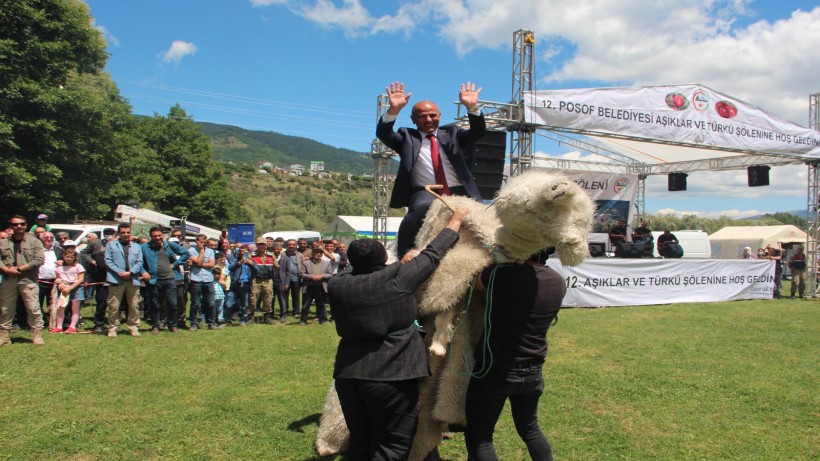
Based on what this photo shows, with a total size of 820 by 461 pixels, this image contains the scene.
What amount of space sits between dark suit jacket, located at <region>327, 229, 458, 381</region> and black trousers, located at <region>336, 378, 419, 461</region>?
72 millimetres

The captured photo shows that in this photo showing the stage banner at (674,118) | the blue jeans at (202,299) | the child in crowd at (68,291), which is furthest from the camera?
the stage banner at (674,118)

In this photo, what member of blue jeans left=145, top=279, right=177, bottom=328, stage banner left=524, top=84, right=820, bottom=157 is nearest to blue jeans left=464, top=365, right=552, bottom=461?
blue jeans left=145, top=279, right=177, bottom=328

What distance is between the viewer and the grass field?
4.65m

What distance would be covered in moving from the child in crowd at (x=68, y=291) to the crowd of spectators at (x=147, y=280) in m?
0.02

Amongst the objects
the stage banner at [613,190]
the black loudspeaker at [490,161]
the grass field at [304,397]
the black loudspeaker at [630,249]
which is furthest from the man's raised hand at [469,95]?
the stage banner at [613,190]

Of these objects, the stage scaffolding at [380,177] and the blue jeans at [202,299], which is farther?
the stage scaffolding at [380,177]

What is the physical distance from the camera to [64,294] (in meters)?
9.75

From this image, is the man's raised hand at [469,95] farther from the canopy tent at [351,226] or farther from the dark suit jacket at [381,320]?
the canopy tent at [351,226]

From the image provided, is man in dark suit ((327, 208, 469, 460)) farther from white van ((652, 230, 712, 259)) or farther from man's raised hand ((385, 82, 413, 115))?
white van ((652, 230, 712, 259))

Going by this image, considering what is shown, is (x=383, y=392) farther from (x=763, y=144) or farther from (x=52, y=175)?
(x=52, y=175)

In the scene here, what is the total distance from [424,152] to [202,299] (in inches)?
337

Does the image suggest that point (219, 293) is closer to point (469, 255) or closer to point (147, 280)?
point (147, 280)

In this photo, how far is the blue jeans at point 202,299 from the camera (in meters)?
10.7

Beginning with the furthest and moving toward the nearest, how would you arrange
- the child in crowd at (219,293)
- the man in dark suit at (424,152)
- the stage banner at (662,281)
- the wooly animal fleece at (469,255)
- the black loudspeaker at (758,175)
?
the black loudspeaker at (758,175)
the stage banner at (662,281)
the child in crowd at (219,293)
the man in dark suit at (424,152)
the wooly animal fleece at (469,255)
